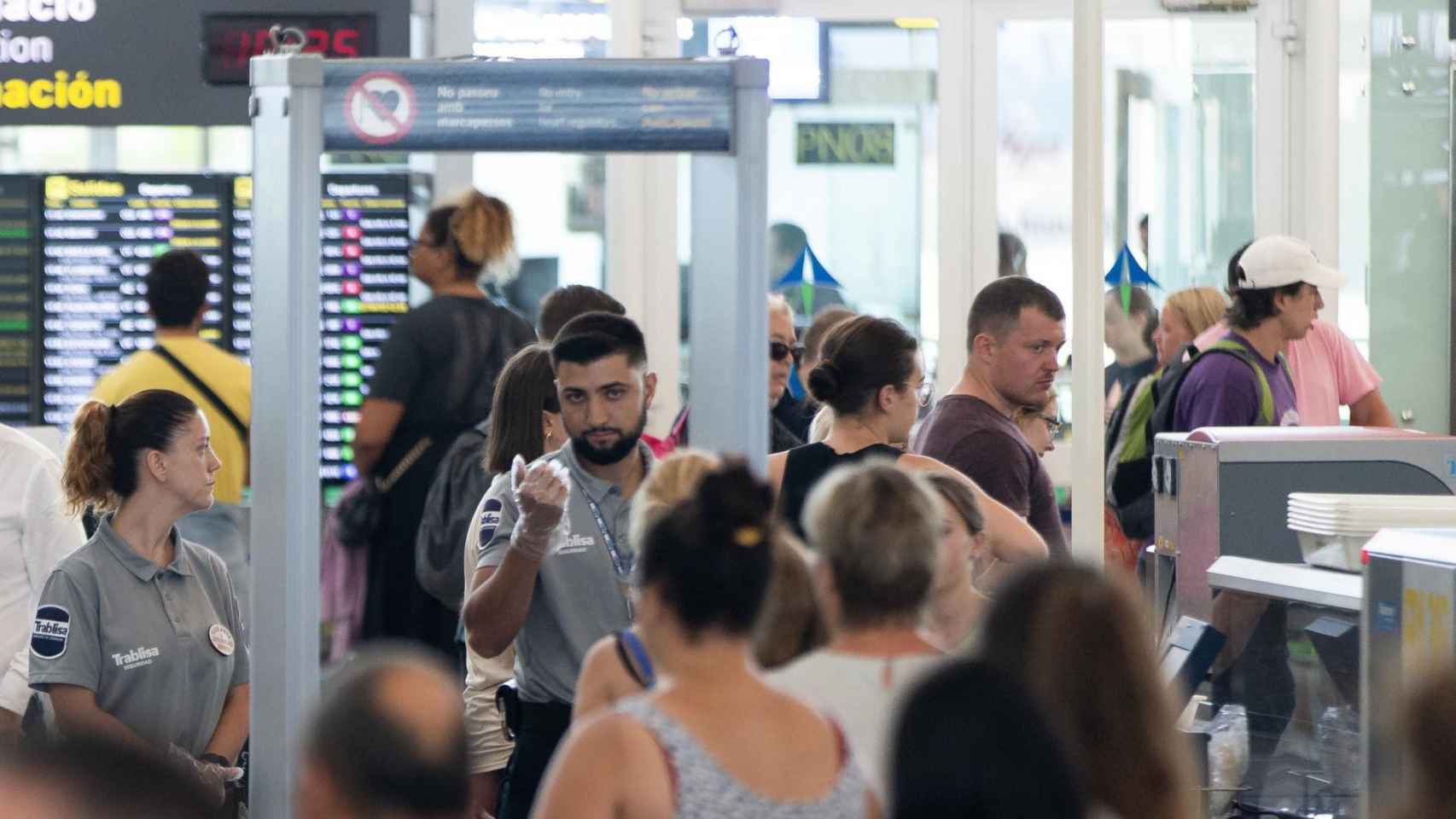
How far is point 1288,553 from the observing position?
400cm

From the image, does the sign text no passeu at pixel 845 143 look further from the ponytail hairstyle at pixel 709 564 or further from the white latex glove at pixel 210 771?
the ponytail hairstyle at pixel 709 564

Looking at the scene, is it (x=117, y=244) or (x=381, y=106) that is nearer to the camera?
(x=381, y=106)

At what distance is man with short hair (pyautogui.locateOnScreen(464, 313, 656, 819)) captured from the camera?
10.6 ft

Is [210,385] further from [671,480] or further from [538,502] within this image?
[671,480]

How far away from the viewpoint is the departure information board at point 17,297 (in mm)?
6516

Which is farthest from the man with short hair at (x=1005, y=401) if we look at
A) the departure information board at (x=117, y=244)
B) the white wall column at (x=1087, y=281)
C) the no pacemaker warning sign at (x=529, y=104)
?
the departure information board at (x=117, y=244)

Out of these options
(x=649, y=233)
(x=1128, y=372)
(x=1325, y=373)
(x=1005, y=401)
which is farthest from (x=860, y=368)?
(x=649, y=233)

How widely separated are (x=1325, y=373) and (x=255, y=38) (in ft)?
12.0

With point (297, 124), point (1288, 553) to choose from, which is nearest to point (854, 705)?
point (297, 124)

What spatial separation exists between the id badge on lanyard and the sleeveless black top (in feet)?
1.54

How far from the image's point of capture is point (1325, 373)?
20.6 ft

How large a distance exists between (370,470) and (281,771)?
174cm

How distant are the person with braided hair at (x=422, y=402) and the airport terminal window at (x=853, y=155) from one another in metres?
2.55

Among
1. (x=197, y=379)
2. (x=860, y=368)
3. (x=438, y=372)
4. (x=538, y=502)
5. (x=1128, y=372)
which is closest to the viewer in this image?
(x=538, y=502)
